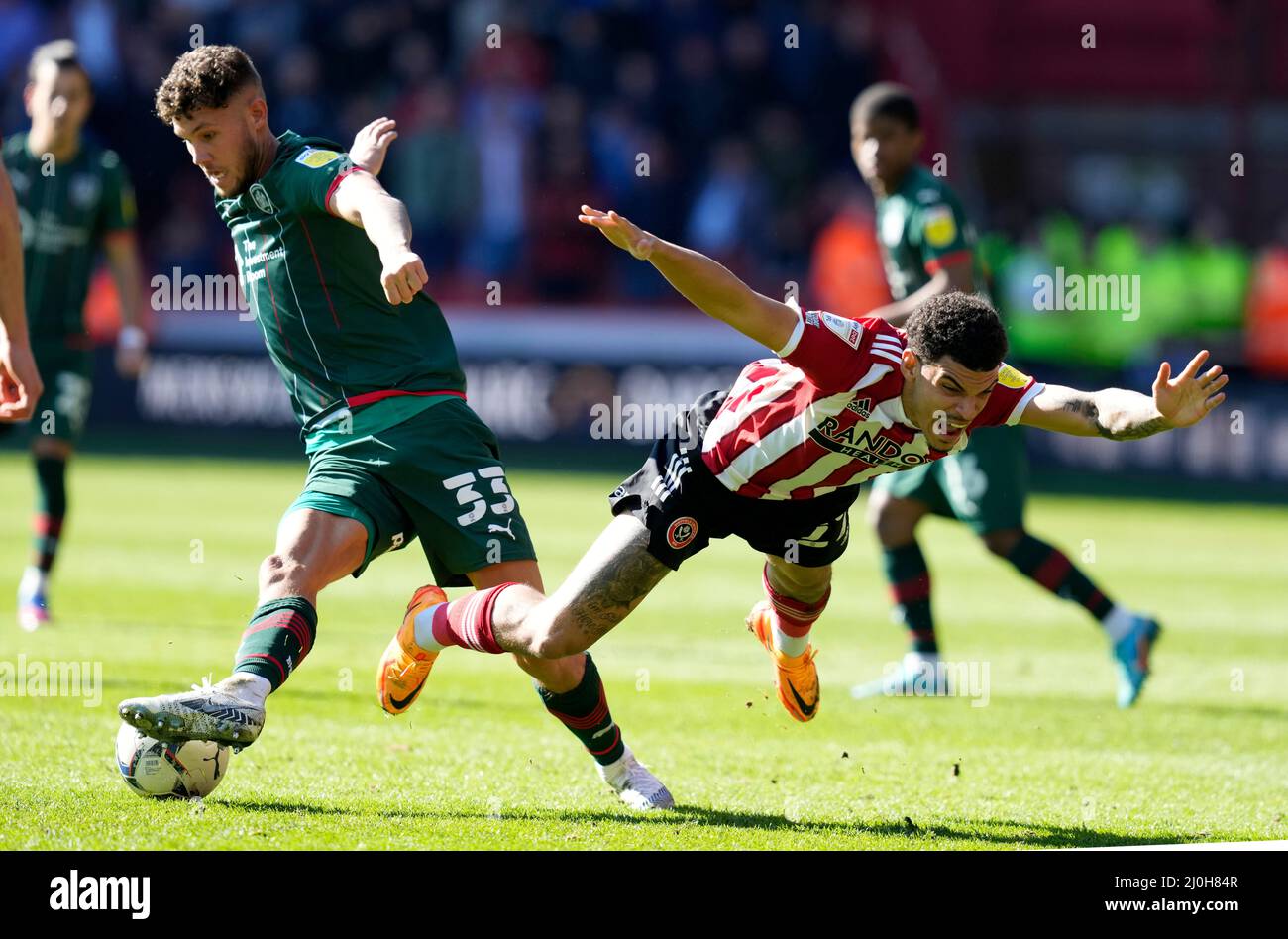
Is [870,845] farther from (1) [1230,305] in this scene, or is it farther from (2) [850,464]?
(1) [1230,305]

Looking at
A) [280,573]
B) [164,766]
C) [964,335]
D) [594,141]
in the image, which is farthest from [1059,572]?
[594,141]

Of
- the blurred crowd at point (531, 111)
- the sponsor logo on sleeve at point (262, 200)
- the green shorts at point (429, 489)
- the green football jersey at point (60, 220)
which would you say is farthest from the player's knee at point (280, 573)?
the blurred crowd at point (531, 111)

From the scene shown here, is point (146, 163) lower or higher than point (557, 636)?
higher

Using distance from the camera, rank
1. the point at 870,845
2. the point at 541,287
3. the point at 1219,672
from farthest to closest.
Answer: the point at 541,287, the point at 1219,672, the point at 870,845

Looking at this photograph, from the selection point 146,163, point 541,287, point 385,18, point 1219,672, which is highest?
point 385,18

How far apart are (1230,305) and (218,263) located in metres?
11.4

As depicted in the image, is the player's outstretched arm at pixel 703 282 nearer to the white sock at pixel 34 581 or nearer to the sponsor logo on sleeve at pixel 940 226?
the sponsor logo on sleeve at pixel 940 226

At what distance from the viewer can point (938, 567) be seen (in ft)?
41.9

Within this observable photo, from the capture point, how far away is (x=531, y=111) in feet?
67.6

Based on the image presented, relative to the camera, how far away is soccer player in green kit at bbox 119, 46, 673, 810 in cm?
526

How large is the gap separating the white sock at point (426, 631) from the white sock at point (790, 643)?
4.18ft

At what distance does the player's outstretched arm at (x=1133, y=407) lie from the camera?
5.04 meters

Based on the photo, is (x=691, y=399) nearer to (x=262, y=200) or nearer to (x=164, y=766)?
Result: (x=262, y=200)
